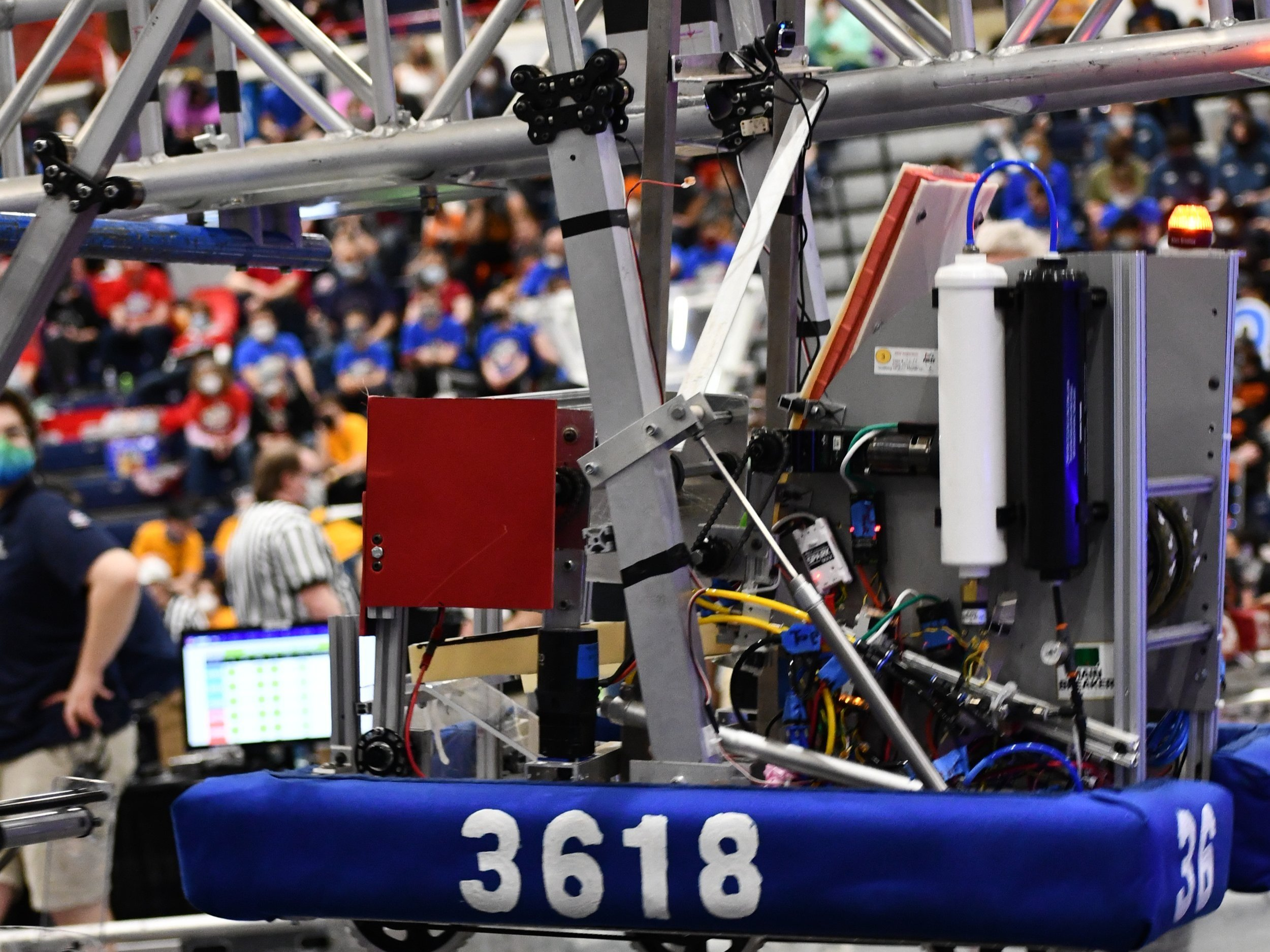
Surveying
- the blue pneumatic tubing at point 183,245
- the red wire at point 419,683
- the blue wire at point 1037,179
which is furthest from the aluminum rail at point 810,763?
the blue pneumatic tubing at point 183,245

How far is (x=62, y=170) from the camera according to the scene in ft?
13.1

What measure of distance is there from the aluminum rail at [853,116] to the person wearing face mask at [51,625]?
1.12 m

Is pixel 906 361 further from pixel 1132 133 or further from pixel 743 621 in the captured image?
pixel 1132 133

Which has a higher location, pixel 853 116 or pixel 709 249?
pixel 709 249

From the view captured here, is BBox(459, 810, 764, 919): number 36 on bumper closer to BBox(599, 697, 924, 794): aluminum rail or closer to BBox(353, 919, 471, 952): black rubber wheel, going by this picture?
BBox(599, 697, 924, 794): aluminum rail

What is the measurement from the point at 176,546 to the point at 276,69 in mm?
6809

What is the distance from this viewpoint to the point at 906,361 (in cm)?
356

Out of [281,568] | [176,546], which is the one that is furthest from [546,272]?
[281,568]

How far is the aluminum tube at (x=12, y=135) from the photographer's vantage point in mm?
5184

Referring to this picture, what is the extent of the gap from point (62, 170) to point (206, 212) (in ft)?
4.61

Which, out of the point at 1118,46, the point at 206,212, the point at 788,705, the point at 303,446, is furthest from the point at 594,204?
the point at 303,446

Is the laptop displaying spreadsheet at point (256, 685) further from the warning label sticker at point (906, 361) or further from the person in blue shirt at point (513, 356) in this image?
the person in blue shirt at point (513, 356)

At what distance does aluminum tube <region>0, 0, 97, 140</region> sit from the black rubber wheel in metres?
2.65

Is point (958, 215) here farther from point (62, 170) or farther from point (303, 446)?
point (303, 446)
